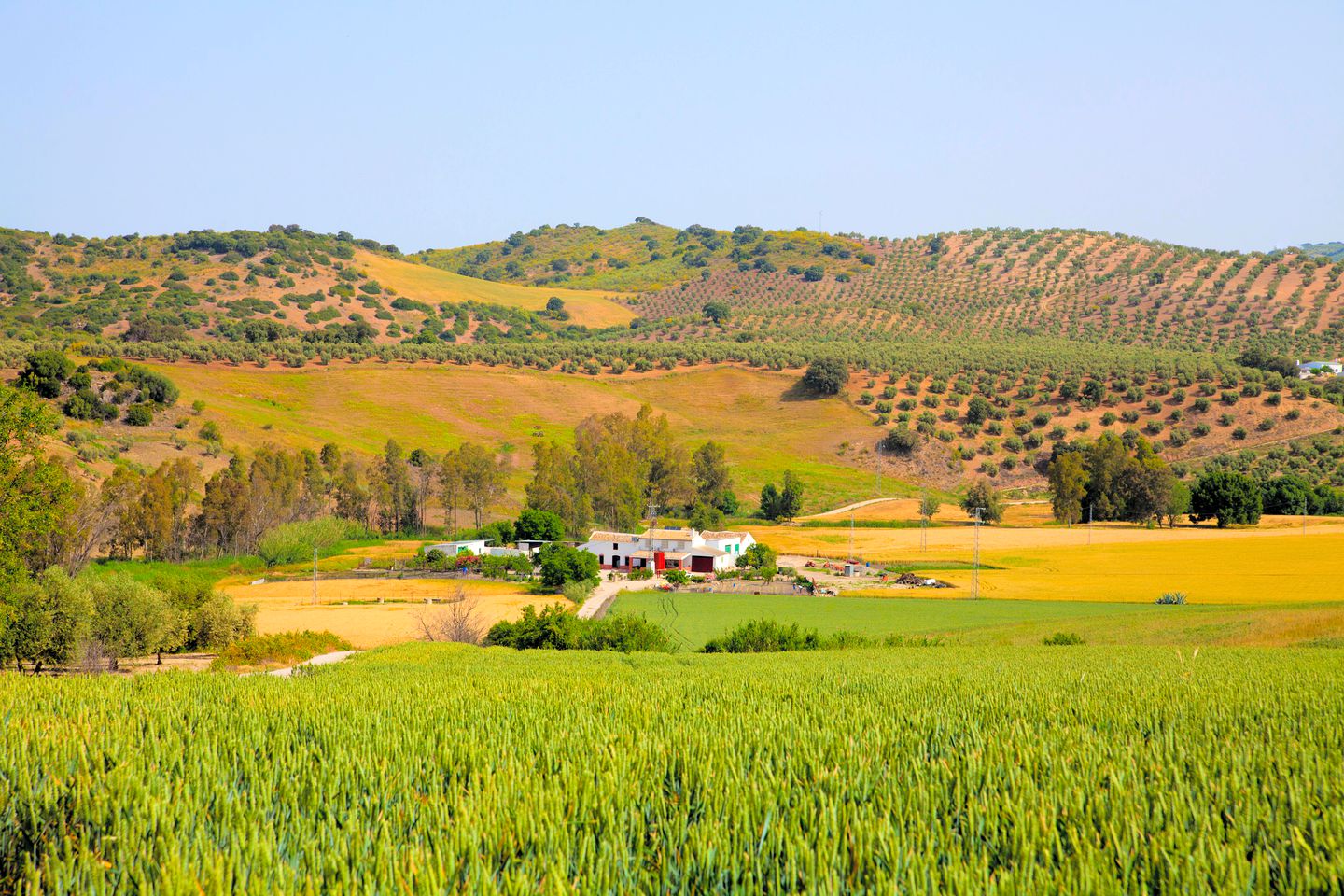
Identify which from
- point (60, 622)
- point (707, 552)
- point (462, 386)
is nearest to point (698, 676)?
point (60, 622)

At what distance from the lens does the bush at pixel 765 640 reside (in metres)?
41.9

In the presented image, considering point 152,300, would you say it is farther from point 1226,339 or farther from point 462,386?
point 1226,339

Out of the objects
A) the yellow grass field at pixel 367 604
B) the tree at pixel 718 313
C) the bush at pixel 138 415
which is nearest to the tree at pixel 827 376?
the tree at pixel 718 313

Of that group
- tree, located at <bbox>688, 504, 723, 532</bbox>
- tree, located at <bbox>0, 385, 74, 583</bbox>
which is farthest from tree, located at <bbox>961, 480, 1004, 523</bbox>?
tree, located at <bbox>0, 385, 74, 583</bbox>

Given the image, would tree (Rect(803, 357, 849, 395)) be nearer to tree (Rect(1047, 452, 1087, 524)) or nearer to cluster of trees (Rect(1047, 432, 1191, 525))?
cluster of trees (Rect(1047, 432, 1191, 525))

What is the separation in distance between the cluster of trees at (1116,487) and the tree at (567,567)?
46.9 metres

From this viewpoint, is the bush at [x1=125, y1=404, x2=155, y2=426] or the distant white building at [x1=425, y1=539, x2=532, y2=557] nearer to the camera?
the distant white building at [x1=425, y1=539, x2=532, y2=557]

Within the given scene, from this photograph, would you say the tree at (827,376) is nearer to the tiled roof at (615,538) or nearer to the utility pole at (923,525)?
the utility pole at (923,525)

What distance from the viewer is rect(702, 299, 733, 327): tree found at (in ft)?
608

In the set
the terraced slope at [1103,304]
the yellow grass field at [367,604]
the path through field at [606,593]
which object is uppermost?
the terraced slope at [1103,304]

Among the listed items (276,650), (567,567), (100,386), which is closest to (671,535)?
(567,567)

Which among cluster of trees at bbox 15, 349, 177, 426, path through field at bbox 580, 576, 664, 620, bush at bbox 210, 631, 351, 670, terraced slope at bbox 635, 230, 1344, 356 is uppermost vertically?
terraced slope at bbox 635, 230, 1344, 356

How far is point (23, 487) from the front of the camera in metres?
33.0

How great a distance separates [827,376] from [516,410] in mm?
39747
